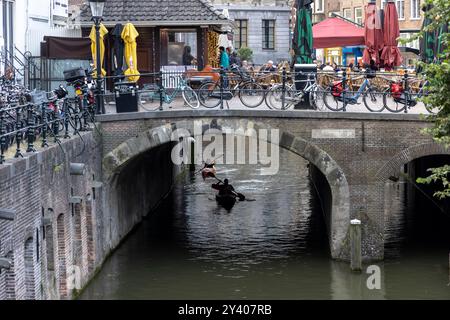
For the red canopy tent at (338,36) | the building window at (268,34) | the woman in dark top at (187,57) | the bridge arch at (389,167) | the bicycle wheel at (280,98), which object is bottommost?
the bridge arch at (389,167)

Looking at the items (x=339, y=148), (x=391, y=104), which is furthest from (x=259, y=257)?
(x=391, y=104)

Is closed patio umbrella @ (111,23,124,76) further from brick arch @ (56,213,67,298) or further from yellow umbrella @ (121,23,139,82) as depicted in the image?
brick arch @ (56,213,67,298)

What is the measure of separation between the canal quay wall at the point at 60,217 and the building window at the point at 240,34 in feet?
120

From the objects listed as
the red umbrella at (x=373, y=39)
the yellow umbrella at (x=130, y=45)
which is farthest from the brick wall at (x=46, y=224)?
the red umbrella at (x=373, y=39)

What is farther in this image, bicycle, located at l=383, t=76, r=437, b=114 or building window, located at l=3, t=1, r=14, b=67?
building window, located at l=3, t=1, r=14, b=67

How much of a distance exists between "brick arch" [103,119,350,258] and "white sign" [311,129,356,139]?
284mm

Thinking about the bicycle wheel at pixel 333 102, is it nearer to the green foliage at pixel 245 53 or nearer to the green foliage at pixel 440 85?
the green foliage at pixel 440 85

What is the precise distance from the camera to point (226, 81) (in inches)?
1190

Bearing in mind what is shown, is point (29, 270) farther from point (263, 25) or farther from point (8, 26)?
point (263, 25)

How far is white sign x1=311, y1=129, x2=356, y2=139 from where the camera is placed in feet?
92.4

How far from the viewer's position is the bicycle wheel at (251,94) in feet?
94.8

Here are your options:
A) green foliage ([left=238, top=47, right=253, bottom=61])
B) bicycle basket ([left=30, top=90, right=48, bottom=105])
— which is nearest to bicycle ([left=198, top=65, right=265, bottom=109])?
bicycle basket ([left=30, top=90, right=48, bottom=105])

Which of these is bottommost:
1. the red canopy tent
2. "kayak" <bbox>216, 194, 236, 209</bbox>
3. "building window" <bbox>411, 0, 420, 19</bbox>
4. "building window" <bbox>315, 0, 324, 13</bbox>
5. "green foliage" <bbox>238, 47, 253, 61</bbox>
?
"kayak" <bbox>216, 194, 236, 209</bbox>

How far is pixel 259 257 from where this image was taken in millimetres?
28953
